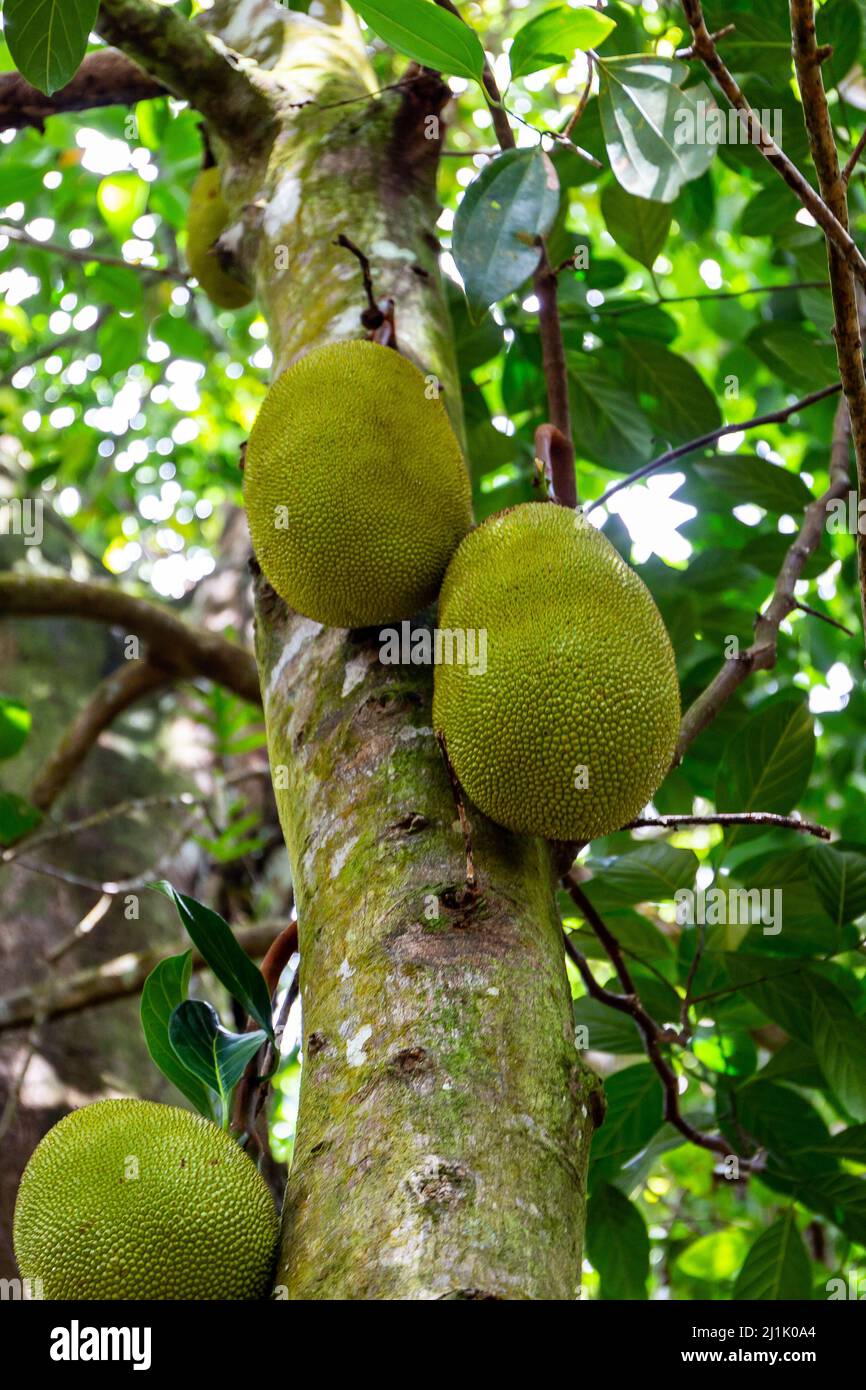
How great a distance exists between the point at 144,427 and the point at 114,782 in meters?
2.18

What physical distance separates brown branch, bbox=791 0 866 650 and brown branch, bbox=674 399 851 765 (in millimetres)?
149

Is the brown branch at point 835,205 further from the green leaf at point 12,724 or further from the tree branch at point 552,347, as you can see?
the green leaf at point 12,724

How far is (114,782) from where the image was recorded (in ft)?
10.6

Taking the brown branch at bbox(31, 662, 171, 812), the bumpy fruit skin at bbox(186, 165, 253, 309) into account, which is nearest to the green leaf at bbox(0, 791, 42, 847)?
the brown branch at bbox(31, 662, 171, 812)

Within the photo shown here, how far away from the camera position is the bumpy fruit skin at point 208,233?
1.84 meters

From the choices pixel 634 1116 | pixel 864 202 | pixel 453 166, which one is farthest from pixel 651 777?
pixel 453 166

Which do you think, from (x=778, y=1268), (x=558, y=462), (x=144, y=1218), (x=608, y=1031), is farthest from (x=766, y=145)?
(x=778, y=1268)

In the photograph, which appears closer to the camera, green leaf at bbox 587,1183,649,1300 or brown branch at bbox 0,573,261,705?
green leaf at bbox 587,1183,649,1300

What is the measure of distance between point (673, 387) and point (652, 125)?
0.90 meters

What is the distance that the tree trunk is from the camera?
2.43 feet

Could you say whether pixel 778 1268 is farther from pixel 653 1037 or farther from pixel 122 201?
pixel 122 201

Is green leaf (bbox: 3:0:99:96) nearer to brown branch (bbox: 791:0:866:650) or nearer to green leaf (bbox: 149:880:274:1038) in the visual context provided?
brown branch (bbox: 791:0:866:650)

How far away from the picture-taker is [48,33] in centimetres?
111
